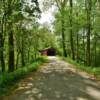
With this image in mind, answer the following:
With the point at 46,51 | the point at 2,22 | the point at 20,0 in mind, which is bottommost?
the point at 46,51

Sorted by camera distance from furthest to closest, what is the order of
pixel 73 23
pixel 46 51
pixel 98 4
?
pixel 46 51
pixel 73 23
pixel 98 4

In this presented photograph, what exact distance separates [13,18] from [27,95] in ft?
37.1

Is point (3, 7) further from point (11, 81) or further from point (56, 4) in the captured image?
point (56, 4)

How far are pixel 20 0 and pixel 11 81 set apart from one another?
8.11 metres

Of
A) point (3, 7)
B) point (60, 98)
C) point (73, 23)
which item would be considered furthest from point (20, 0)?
point (73, 23)

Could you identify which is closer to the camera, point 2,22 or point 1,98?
point 1,98

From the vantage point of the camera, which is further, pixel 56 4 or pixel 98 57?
pixel 98 57

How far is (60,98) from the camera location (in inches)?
423

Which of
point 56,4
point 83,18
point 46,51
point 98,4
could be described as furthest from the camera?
point 46,51

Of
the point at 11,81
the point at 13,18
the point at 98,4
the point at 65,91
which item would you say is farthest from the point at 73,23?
the point at 65,91

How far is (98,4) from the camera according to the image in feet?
92.9

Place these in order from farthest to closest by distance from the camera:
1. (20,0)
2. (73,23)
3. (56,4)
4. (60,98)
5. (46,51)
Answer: (46,51) < (56,4) < (73,23) < (20,0) < (60,98)

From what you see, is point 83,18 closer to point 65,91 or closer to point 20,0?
point 20,0

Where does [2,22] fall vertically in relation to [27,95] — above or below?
above
